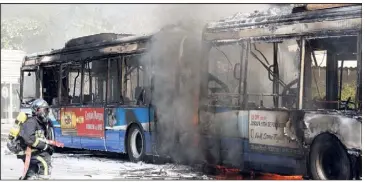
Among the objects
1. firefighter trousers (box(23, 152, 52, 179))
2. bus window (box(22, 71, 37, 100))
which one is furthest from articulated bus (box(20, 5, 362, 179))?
firefighter trousers (box(23, 152, 52, 179))

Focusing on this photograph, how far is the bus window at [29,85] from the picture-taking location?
1633 cm

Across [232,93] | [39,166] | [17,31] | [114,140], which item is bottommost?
[114,140]

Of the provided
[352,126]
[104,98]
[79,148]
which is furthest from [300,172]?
[79,148]

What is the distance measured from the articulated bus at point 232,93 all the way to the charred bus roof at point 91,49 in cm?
3

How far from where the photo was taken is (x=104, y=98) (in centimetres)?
1440

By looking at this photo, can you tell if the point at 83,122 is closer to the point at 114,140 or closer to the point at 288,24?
the point at 114,140

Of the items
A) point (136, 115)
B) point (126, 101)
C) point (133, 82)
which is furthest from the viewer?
point (126, 101)

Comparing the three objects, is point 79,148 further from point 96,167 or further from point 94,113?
point 96,167

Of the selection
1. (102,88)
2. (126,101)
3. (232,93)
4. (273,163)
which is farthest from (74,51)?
(273,163)

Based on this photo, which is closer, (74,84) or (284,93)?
(284,93)

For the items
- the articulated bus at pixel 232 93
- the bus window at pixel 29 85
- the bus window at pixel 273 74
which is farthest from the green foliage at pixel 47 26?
the bus window at pixel 273 74

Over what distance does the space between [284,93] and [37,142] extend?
3.82 m

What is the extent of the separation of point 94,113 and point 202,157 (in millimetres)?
3674

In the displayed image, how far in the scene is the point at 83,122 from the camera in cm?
1502
